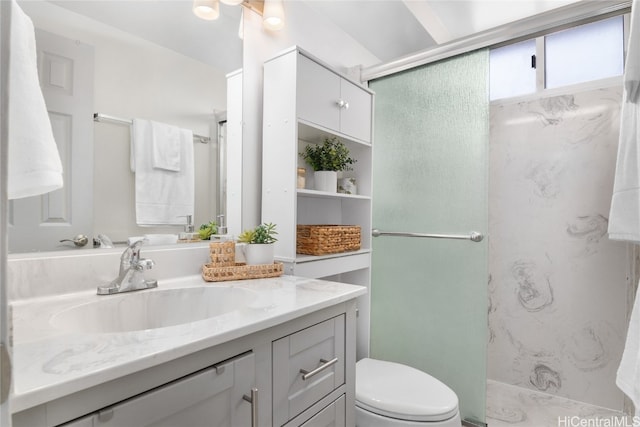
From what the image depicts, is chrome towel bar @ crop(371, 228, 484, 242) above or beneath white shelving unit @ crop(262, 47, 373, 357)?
beneath

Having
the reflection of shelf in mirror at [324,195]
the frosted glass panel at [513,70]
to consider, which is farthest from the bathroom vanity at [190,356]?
the frosted glass panel at [513,70]

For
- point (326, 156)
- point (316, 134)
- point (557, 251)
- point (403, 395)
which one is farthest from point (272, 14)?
point (557, 251)

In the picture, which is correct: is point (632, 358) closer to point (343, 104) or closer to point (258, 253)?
point (258, 253)

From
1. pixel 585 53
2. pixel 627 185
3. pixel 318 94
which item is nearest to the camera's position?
pixel 627 185

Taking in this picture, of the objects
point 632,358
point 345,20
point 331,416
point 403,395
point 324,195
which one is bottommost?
point 403,395

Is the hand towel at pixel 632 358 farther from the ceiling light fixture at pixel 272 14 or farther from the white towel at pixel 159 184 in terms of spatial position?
the ceiling light fixture at pixel 272 14

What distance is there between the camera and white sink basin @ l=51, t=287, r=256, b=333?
81 cm

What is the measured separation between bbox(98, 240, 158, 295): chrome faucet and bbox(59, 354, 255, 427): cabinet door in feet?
1.44

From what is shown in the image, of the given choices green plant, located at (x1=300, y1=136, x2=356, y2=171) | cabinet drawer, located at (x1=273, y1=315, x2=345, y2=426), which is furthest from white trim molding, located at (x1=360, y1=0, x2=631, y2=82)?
cabinet drawer, located at (x1=273, y1=315, x2=345, y2=426)

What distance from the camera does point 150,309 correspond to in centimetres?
95

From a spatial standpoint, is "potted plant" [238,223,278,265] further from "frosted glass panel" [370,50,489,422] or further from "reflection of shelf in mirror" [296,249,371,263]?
"frosted glass panel" [370,50,489,422]

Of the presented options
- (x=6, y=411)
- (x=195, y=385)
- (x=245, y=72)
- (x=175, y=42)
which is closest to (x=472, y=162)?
(x=245, y=72)

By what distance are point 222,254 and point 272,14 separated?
3.40 feet

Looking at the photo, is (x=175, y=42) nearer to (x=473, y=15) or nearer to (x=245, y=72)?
(x=245, y=72)
